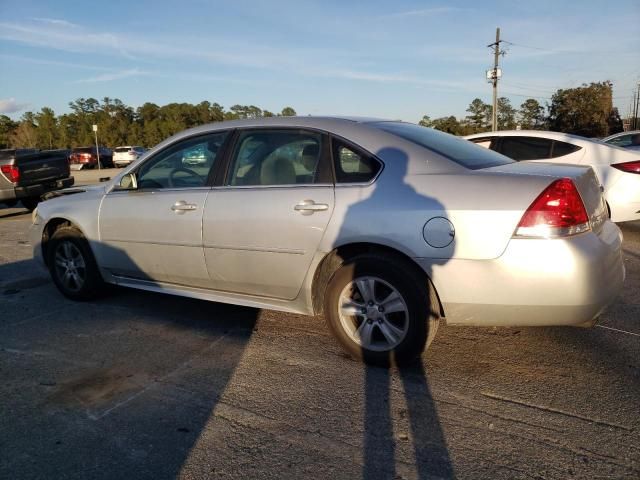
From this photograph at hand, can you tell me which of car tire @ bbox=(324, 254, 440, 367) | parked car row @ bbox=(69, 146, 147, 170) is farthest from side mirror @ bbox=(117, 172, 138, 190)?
parked car row @ bbox=(69, 146, 147, 170)

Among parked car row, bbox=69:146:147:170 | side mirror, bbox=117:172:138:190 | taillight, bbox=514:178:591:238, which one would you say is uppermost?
parked car row, bbox=69:146:147:170

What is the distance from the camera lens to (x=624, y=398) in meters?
2.80

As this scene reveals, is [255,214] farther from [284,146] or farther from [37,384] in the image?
[37,384]

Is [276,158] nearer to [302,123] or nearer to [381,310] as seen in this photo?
[302,123]

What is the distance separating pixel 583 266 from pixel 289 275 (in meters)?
1.77

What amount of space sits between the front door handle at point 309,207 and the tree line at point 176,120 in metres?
49.4

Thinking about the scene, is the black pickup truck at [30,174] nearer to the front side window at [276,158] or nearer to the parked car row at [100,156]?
the front side window at [276,158]

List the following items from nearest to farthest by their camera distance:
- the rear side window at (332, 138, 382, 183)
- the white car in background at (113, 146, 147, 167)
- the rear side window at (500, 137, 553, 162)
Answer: the rear side window at (332, 138, 382, 183) < the rear side window at (500, 137, 553, 162) < the white car in background at (113, 146, 147, 167)

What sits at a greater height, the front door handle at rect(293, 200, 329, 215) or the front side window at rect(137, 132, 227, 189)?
the front side window at rect(137, 132, 227, 189)

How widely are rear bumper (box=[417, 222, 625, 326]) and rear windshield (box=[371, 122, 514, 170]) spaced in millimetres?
685

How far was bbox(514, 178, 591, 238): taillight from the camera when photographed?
2.73m

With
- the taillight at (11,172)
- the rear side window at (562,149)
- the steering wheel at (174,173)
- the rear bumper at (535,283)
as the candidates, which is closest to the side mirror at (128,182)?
the steering wheel at (174,173)

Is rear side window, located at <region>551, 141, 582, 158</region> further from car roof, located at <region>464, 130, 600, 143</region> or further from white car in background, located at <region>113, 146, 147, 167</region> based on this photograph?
white car in background, located at <region>113, 146, 147, 167</region>

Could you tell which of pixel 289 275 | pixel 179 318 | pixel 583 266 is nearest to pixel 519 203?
pixel 583 266
